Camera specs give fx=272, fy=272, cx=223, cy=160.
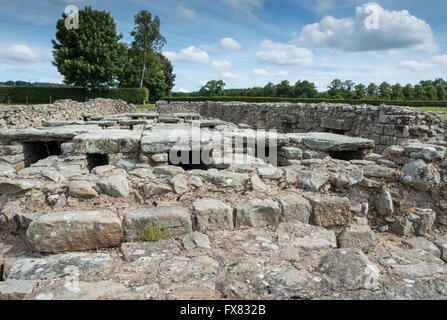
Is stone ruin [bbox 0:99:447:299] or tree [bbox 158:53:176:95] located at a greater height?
tree [bbox 158:53:176:95]

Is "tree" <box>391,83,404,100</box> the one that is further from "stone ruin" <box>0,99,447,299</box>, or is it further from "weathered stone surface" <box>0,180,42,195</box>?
"weathered stone surface" <box>0,180,42,195</box>

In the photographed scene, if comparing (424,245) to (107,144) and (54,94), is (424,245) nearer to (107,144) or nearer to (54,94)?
(107,144)

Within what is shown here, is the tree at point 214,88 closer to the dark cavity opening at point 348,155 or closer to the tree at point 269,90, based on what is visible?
the tree at point 269,90

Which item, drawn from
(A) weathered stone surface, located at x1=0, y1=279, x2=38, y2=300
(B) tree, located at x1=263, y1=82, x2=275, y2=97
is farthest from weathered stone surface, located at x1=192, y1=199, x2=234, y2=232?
(B) tree, located at x1=263, y1=82, x2=275, y2=97

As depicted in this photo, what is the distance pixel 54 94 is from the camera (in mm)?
25531

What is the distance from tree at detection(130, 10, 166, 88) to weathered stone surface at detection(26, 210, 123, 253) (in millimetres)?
33162

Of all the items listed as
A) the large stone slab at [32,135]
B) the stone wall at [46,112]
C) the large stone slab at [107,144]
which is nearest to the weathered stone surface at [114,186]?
the large stone slab at [107,144]

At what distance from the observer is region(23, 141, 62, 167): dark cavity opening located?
4.80m

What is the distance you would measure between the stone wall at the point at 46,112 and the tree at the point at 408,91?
34.0 m

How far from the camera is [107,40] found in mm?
28141

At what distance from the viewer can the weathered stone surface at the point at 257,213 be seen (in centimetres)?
235

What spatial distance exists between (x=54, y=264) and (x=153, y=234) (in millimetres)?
666
